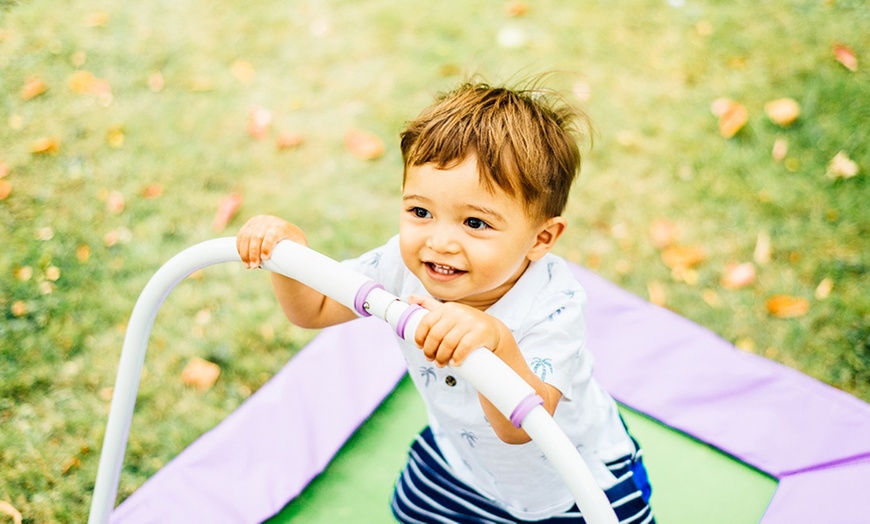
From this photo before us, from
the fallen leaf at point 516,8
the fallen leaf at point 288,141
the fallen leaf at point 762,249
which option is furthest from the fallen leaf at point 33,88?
the fallen leaf at point 762,249

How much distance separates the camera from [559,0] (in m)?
3.54

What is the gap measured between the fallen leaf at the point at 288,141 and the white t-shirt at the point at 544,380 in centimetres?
155

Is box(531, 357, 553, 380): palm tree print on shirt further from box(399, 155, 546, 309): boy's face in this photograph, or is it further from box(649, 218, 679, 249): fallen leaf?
box(649, 218, 679, 249): fallen leaf

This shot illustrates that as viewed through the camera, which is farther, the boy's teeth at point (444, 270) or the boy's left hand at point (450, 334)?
the boy's teeth at point (444, 270)

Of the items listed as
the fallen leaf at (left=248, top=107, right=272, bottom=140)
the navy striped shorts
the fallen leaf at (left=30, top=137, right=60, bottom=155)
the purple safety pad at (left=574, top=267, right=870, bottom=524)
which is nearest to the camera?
the navy striped shorts

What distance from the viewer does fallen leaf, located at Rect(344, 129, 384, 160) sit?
9.64 feet

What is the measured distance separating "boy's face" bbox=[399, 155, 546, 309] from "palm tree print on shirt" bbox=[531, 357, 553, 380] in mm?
151

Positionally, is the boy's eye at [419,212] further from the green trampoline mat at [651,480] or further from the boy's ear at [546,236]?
the green trampoline mat at [651,480]

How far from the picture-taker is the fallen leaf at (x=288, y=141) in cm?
297

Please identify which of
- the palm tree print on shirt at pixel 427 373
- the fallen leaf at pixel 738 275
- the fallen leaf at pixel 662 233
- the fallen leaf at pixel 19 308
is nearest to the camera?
the palm tree print on shirt at pixel 427 373

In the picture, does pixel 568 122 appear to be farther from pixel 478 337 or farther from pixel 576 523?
pixel 576 523

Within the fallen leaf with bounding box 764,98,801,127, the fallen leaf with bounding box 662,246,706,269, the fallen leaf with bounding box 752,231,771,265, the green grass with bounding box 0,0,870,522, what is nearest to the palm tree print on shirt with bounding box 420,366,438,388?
the green grass with bounding box 0,0,870,522

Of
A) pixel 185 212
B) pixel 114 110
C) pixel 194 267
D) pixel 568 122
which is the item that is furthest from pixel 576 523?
pixel 114 110

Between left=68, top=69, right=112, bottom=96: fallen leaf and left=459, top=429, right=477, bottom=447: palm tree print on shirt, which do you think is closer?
left=459, top=429, right=477, bottom=447: palm tree print on shirt
